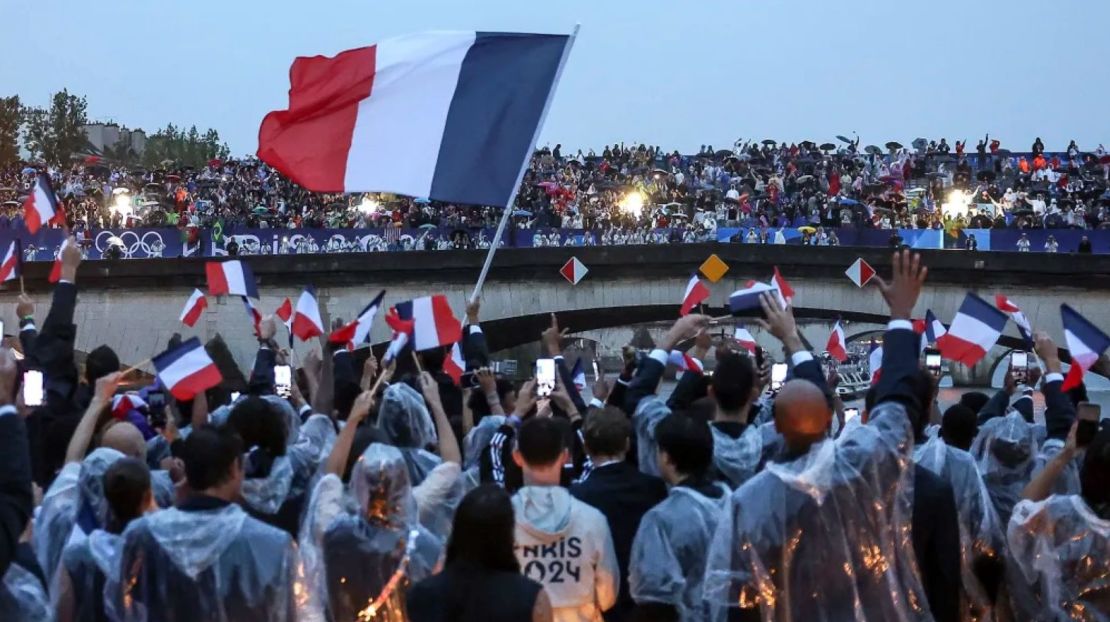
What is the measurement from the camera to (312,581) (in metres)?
6.11

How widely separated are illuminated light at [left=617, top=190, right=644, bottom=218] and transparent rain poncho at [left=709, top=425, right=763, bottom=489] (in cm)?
3277

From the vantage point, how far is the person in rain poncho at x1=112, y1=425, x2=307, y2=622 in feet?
19.0

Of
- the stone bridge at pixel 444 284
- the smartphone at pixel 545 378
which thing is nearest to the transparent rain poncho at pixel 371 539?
the smartphone at pixel 545 378

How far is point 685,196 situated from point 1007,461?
33.7 m

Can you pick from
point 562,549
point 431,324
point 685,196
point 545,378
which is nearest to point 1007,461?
point 545,378

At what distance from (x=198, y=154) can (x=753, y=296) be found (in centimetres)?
12122

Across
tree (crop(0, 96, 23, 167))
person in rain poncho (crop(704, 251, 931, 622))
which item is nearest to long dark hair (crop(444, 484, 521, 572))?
person in rain poncho (crop(704, 251, 931, 622))

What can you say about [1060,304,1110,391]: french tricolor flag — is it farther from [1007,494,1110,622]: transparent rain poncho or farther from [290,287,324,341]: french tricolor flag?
[290,287,324,341]: french tricolor flag

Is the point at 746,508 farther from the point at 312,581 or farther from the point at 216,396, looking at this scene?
the point at 216,396

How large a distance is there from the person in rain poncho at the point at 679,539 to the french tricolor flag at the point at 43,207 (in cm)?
700

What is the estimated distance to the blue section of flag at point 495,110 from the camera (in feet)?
42.6

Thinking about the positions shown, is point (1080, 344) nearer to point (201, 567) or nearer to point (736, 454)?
point (736, 454)

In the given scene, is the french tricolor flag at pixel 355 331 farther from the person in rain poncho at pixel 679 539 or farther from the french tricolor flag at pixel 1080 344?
the french tricolor flag at pixel 1080 344

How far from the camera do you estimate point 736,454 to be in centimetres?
745
